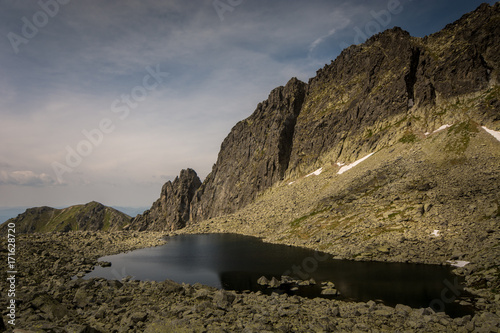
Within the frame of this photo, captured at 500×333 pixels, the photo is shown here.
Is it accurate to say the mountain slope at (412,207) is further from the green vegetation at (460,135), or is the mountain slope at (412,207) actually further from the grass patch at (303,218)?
the grass patch at (303,218)

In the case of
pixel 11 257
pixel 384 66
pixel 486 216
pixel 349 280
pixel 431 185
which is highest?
pixel 384 66

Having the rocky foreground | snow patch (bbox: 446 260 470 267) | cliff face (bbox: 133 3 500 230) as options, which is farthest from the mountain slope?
the rocky foreground

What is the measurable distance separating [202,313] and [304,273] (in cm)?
2518

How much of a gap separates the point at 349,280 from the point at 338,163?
272ft

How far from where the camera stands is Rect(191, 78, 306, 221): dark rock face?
522 ft

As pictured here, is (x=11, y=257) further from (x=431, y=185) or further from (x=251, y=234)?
(x=431, y=185)

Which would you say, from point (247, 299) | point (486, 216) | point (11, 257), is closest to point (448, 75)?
point (486, 216)

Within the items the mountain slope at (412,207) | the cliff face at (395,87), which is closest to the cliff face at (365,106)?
the cliff face at (395,87)

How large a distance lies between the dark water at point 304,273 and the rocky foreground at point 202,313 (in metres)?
3.71

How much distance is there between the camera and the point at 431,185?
65750mm

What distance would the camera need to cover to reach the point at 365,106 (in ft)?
391

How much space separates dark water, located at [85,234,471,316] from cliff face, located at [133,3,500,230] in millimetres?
62162

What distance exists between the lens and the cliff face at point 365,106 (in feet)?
295

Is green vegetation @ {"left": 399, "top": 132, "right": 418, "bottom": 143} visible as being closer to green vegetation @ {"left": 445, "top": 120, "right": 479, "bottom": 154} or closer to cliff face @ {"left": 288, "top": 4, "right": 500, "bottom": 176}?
cliff face @ {"left": 288, "top": 4, "right": 500, "bottom": 176}
